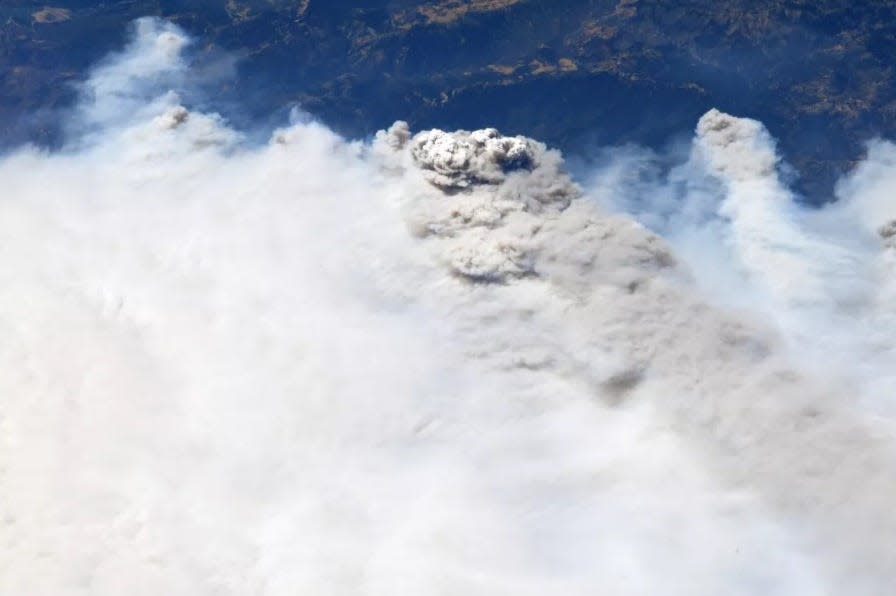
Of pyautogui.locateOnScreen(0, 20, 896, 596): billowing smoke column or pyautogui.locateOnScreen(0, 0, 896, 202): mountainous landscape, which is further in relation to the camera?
pyautogui.locateOnScreen(0, 0, 896, 202): mountainous landscape

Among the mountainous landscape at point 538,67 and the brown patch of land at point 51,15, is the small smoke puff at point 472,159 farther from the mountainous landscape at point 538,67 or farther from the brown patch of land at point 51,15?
the brown patch of land at point 51,15

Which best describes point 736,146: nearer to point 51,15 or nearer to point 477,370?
point 477,370

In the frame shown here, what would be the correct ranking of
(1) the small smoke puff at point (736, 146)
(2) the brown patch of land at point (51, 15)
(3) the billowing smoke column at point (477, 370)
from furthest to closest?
1. (2) the brown patch of land at point (51, 15)
2. (1) the small smoke puff at point (736, 146)
3. (3) the billowing smoke column at point (477, 370)

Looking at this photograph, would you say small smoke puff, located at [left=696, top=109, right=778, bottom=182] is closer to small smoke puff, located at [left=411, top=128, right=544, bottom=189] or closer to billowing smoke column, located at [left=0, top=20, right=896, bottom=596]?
billowing smoke column, located at [left=0, top=20, right=896, bottom=596]

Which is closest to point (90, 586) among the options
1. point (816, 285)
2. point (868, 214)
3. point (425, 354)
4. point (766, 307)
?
point (425, 354)

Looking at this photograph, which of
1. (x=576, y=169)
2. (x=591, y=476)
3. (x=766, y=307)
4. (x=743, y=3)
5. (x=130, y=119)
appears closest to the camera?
(x=591, y=476)

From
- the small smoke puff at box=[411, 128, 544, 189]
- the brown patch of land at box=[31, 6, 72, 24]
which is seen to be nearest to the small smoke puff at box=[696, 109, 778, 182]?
the small smoke puff at box=[411, 128, 544, 189]

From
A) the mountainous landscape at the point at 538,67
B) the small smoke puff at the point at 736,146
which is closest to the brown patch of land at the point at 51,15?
the mountainous landscape at the point at 538,67

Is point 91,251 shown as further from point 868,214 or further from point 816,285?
point 868,214

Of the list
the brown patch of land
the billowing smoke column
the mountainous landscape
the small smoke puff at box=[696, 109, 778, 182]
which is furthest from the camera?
the brown patch of land
